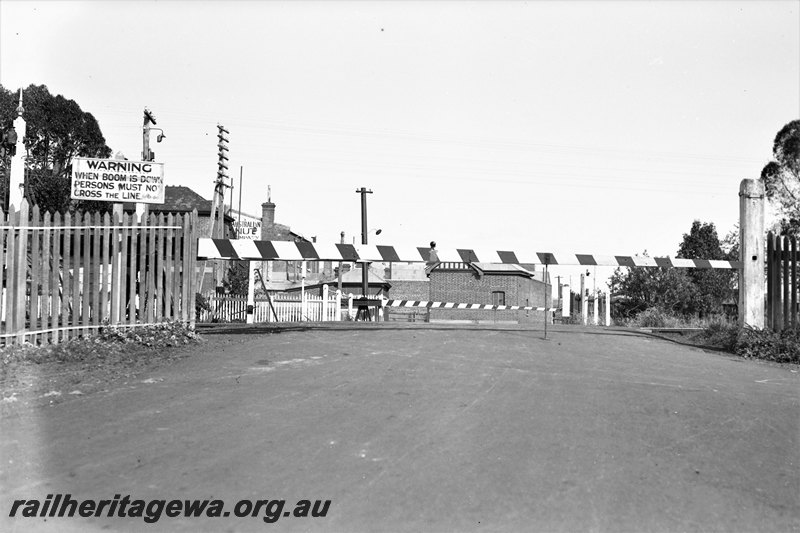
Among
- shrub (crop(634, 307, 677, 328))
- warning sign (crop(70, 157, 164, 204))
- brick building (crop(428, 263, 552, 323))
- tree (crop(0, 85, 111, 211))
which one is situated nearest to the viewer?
warning sign (crop(70, 157, 164, 204))

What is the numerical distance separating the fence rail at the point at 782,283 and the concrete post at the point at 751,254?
0.15 m

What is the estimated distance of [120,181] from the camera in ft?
50.1

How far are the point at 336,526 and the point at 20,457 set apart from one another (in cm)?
272

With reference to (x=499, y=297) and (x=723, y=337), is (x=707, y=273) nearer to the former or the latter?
(x=499, y=297)

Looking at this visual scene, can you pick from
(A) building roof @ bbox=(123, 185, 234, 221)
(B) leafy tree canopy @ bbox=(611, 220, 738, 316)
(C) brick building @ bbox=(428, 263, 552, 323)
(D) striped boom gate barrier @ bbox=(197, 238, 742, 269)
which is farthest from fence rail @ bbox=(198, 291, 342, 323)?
(C) brick building @ bbox=(428, 263, 552, 323)

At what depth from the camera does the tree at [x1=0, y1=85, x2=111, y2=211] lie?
39719mm

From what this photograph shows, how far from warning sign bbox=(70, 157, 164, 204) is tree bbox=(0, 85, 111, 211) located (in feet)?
85.0

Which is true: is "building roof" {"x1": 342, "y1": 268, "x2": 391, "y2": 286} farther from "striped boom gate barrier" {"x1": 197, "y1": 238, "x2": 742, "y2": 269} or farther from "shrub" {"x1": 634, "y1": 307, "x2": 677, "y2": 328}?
"striped boom gate barrier" {"x1": 197, "y1": 238, "x2": 742, "y2": 269}

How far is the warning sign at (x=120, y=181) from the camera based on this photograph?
15.2m

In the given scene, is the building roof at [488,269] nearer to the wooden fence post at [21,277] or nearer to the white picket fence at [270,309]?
the white picket fence at [270,309]

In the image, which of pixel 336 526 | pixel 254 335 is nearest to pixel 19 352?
pixel 254 335

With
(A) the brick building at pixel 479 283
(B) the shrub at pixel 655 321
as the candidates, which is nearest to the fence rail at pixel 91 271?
(B) the shrub at pixel 655 321

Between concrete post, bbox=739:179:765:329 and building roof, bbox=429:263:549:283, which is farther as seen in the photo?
building roof, bbox=429:263:549:283

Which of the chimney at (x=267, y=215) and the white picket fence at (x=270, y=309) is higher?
the chimney at (x=267, y=215)
